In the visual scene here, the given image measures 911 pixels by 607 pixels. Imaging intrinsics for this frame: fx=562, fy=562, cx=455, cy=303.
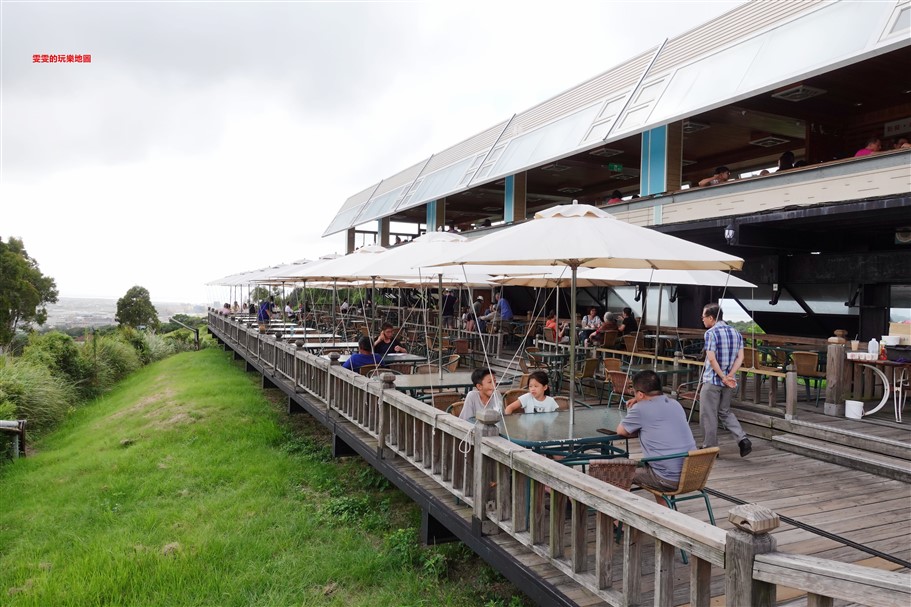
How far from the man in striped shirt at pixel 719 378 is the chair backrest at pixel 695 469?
2768mm

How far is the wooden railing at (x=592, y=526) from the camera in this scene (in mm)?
2094

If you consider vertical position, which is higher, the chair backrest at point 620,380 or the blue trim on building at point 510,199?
the blue trim on building at point 510,199

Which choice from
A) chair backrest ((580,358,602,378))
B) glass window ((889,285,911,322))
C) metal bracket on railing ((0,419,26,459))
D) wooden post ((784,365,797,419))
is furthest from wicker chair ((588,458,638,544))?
metal bracket on railing ((0,419,26,459))

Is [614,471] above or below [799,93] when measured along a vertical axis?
below

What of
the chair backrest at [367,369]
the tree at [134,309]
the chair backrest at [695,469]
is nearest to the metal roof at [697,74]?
the chair backrest at [695,469]

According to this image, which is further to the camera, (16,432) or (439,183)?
(439,183)

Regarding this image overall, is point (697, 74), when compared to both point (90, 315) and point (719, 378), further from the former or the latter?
point (90, 315)

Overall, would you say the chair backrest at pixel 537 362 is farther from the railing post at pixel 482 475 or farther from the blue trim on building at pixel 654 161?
the railing post at pixel 482 475

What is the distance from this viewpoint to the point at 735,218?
9367mm

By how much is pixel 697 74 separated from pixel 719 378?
7386mm

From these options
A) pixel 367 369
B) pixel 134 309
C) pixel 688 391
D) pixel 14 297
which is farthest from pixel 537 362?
pixel 134 309

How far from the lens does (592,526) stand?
454 centimetres

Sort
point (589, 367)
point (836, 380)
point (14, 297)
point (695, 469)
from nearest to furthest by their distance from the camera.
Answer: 1. point (695, 469)
2. point (836, 380)
3. point (589, 367)
4. point (14, 297)

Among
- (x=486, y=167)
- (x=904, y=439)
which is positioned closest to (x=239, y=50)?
(x=486, y=167)
